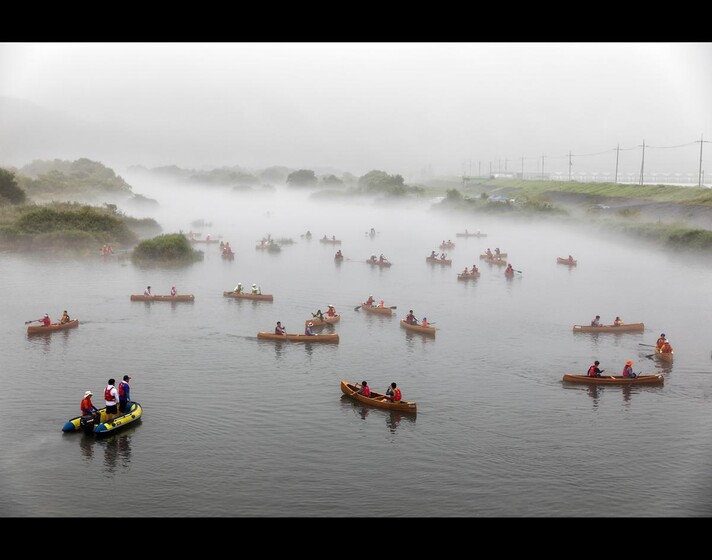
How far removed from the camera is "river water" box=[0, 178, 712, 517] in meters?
25.4

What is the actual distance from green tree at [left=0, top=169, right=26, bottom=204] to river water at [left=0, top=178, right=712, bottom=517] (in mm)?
27672

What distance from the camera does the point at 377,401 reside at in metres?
34.4

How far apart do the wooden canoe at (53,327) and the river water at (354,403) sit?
1.73 feet

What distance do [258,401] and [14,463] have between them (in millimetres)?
12008

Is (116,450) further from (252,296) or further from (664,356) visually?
(664,356)

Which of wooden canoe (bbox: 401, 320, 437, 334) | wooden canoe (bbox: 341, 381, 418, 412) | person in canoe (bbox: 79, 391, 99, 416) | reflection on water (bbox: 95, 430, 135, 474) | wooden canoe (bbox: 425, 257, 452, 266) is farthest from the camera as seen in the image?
wooden canoe (bbox: 425, 257, 452, 266)

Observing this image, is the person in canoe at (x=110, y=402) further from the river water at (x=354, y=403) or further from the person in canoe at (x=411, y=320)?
the person in canoe at (x=411, y=320)

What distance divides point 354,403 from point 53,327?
24.9 metres

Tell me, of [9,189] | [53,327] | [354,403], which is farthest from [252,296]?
[9,189]

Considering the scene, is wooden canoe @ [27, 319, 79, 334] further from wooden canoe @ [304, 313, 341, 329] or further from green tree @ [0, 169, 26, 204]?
green tree @ [0, 169, 26, 204]

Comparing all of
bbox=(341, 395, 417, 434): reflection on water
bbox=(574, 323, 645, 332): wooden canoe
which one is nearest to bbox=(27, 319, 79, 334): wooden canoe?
bbox=(341, 395, 417, 434): reflection on water

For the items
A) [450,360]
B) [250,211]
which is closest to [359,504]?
[450,360]

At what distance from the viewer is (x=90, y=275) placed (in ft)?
236
